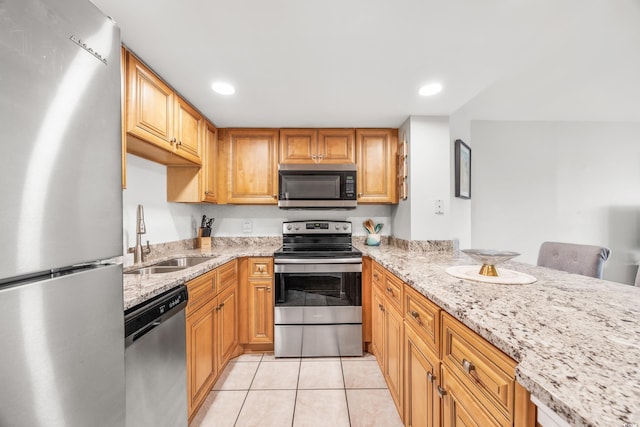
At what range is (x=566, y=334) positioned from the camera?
664 mm

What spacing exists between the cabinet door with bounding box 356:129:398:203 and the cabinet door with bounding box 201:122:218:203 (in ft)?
4.91


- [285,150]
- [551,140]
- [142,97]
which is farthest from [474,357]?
[551,140]

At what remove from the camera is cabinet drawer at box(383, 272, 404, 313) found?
59.2 inches

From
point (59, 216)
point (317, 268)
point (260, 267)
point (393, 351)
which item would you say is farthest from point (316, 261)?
point (59, 216)

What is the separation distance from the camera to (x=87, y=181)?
57cm

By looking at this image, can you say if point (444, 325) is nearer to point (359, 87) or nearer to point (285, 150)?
point (359, 87)

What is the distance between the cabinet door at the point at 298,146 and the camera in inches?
107

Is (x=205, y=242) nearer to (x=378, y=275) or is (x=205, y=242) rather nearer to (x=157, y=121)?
(x=157, y=121)

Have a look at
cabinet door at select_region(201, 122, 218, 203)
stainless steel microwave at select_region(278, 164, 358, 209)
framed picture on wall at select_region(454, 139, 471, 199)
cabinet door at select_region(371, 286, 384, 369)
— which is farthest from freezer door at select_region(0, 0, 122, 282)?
framed picture on wall at select_region(454, 139, 471, 199)

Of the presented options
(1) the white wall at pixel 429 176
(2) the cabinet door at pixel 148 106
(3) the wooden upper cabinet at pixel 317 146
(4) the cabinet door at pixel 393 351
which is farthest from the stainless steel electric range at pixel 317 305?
(2) the cabinet door at pixel 148 106

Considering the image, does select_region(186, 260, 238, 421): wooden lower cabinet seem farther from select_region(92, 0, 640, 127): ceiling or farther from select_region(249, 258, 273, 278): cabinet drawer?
select_region(92, 0, 640, 127): ceiling

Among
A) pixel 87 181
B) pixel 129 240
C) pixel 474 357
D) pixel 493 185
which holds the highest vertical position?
pixel 493 185

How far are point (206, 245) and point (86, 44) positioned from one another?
239 cm

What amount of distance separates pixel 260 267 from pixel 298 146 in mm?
1309
